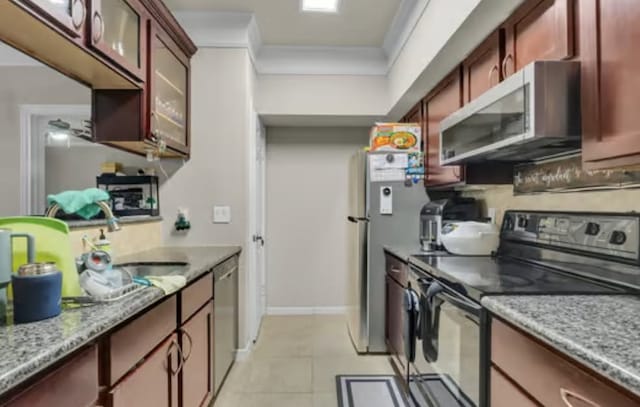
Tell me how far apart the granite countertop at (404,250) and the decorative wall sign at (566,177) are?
702 mm

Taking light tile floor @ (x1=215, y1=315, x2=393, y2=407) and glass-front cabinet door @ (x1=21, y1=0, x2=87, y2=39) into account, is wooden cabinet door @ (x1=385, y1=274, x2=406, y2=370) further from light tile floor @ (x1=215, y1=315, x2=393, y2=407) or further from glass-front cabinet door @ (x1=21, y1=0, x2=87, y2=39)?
glass-front cabinet door @ (x1=21, y1=0, x2=87, y2=39)

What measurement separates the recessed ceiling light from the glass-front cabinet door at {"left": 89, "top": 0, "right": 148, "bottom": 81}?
107 cm

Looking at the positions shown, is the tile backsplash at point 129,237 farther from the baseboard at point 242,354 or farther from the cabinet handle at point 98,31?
the baseboard at point 242,354

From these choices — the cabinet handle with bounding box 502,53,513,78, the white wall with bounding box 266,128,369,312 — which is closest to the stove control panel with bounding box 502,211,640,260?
the cabinet handle with bounding box 502,53,513,78

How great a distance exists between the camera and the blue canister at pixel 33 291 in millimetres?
893

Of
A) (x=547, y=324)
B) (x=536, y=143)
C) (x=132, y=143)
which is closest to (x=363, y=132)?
(x=132, y=143)

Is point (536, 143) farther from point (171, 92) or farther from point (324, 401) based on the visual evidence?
point (171, 92)

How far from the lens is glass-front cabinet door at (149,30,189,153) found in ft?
7.33

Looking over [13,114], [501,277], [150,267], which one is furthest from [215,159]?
[501,277]

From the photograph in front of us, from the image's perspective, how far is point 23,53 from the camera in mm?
1575


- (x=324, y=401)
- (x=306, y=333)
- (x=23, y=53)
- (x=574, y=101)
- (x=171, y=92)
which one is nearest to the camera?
(x=574, y=101)

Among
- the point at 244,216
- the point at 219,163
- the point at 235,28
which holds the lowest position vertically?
the point at 244,216

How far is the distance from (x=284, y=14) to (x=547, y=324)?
258 centimetres

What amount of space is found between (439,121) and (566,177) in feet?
3.50
